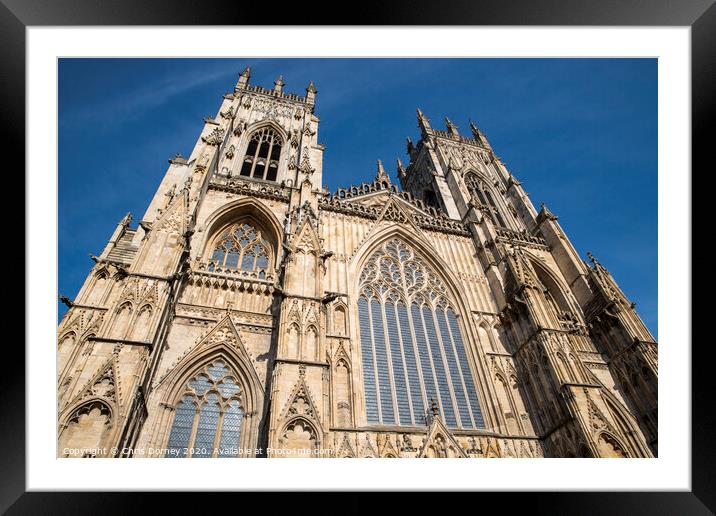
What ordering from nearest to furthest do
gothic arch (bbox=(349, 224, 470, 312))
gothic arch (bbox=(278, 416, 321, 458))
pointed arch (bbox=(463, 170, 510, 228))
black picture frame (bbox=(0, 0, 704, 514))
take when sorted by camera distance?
1. black picture frame (bbox=(0, 0, 704, 514))
2. gothic arch (bbox=(278, 416, 321, 458))
3. gothic arch (bbox=(349, 224, 470, 312))
4. pointed arch (bbox=(463, 170, 510, 228))

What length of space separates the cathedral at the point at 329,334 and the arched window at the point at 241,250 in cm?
6

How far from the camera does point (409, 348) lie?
12766mm

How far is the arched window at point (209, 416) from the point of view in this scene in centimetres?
906

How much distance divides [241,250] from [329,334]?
4.96m

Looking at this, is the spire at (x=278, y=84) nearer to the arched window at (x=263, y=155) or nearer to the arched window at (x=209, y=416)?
the arched window at (x=263, y=155)

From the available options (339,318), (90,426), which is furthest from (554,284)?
(90,426)

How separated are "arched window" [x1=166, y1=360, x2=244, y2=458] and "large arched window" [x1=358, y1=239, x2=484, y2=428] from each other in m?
3.56

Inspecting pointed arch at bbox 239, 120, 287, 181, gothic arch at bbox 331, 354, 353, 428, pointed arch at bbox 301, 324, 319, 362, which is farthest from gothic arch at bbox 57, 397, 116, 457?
pointed arch at bbox 239, 120, 287, 181

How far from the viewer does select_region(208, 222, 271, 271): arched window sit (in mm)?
13750

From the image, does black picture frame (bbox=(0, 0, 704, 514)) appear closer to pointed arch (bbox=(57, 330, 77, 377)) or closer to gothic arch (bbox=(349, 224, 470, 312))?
pointed arch (bbox=(57, 330, 77, 377))
